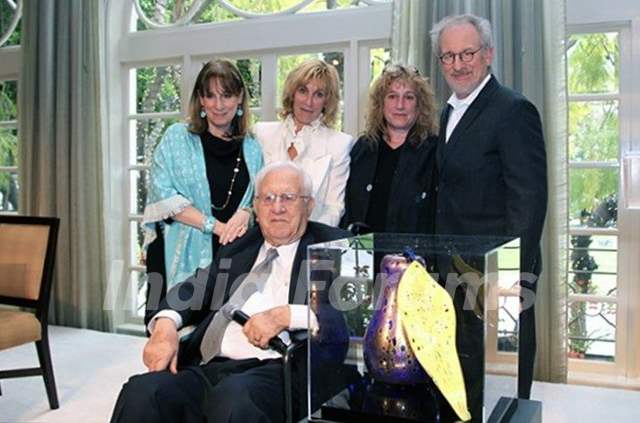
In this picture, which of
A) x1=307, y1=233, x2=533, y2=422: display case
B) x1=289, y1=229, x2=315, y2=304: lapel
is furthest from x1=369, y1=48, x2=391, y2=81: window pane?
x1=307, y1=233, x2=533, y2=422: display case

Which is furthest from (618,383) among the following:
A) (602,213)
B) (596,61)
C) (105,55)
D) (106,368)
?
(105,55)

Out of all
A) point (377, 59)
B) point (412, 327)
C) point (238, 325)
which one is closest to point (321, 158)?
point (238, 325)

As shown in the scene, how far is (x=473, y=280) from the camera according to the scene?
1343mm

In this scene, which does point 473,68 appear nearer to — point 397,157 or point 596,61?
point 397,157

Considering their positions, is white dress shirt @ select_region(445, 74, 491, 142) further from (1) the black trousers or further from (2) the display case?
(1) the black trousers

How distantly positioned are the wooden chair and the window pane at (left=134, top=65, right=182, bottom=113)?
1458 mm

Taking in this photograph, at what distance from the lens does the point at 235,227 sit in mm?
2234

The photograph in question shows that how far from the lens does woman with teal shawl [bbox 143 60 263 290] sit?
2.46 meters

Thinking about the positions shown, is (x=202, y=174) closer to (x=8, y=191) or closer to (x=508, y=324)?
(x=508, y=324)

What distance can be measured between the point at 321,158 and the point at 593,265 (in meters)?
1.63

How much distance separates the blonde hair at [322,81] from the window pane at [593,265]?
1.53 meters

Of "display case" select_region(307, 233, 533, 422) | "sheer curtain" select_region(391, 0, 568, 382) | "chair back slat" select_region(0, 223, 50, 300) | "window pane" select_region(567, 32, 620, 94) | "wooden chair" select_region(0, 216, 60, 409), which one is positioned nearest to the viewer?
"display case" select_region(307, 233, 533, 422)

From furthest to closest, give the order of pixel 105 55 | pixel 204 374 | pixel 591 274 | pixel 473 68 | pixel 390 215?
pixel 105 55, pixel 591 274, pixel 390 215, pixel 473 68, pixel 204 374

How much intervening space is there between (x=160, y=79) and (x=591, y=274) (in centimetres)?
285
